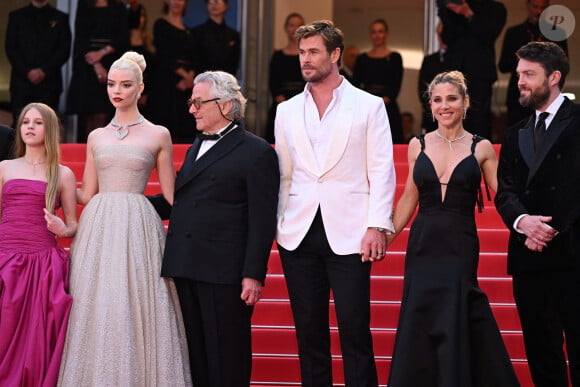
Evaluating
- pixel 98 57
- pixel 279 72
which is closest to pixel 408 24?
pixel 279 72

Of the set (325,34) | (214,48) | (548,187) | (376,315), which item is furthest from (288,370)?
(214,48)

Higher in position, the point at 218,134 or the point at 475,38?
the point at 475,38

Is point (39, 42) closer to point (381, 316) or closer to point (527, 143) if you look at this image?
point (381, 316)

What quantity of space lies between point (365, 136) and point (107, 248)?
136cm

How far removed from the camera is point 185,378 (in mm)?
5098

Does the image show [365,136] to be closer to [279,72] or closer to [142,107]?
[279,72]

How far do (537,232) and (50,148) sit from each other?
2.52 m

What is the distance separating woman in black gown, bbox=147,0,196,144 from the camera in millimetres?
9969

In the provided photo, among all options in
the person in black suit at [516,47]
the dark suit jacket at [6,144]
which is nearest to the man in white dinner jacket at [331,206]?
the dark suit jacket at [6,144]

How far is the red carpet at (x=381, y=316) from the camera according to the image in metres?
6.29

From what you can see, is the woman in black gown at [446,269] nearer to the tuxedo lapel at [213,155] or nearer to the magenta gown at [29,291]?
the tuxedo lapel at [213,155]

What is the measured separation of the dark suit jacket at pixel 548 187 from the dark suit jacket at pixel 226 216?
114 cm

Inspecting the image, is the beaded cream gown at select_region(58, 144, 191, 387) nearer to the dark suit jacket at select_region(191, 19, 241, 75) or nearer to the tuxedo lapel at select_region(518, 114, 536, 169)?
the tuxedo lapel at select_region(518, 114, 536, 169)

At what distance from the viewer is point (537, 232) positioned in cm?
494
